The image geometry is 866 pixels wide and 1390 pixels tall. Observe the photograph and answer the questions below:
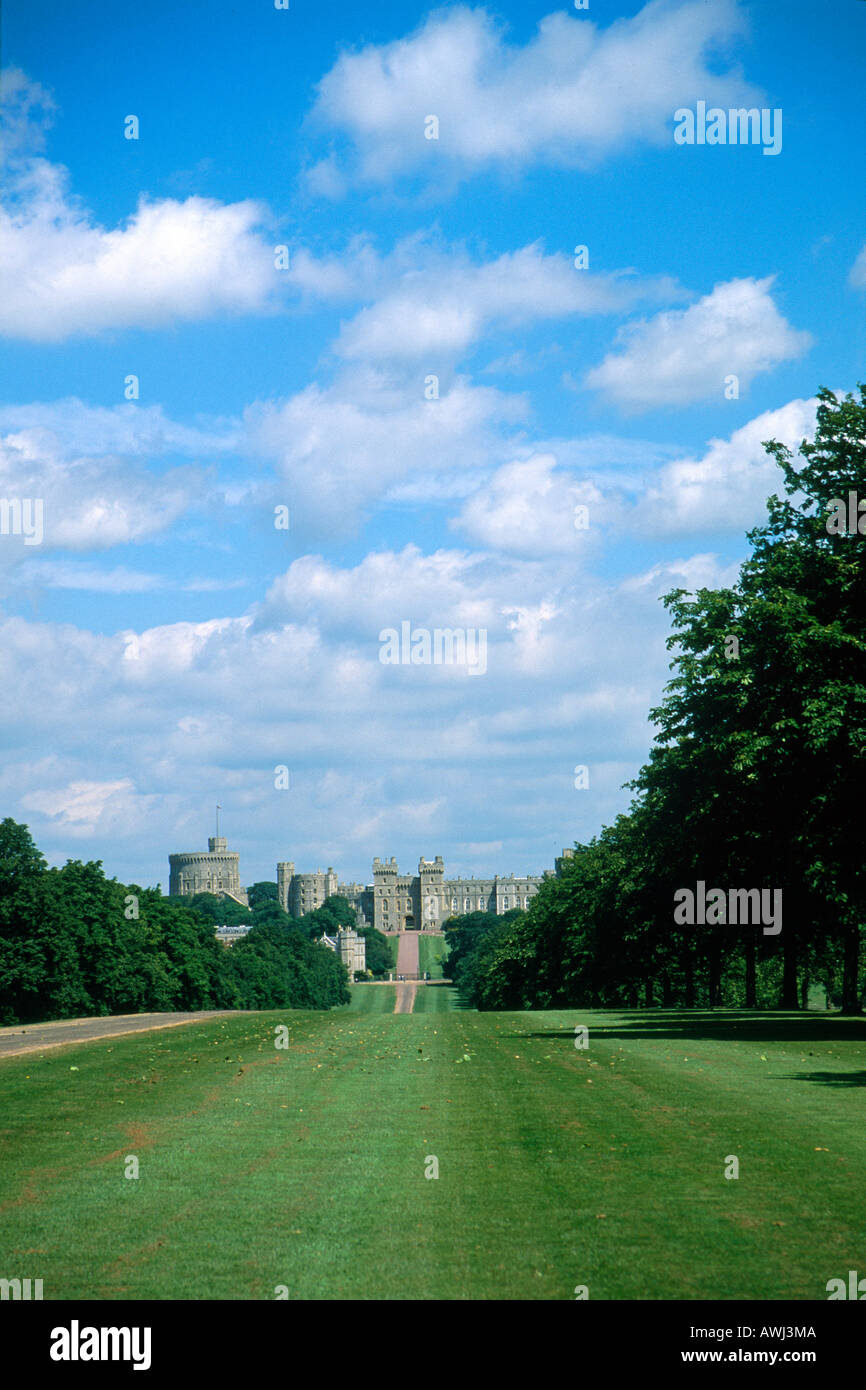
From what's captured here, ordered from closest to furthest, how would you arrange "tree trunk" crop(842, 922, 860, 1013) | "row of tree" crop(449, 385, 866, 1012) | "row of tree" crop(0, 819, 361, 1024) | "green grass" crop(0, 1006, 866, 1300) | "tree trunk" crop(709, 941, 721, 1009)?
1. "green grass" crop(0, 1006, 866, 1300)
2. "row of tree" crop(449, 385, 866, 1012)
3. "tree trunk" crop(842, 922, 860, 1013)
4. "tree trunk" crop(709, 941, 721, 1009)
5. "row of tree" crop(0, 819, 361, 1024)

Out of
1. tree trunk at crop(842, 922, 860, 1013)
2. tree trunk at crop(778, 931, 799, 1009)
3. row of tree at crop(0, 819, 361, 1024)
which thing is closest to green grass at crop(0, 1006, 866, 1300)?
tree trunk at crop(842, 922, 860, 1013)

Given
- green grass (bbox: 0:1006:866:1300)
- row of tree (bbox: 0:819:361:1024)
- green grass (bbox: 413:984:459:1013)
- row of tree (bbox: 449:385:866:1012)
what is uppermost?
row of tree (bbox: 449:385:866:1012)

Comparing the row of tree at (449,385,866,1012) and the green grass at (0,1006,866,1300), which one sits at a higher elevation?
the row of tree at (449,385,866,1012)

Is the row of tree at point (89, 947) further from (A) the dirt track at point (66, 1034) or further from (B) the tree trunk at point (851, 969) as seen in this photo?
(B) the tree trunk at point (851, 969)

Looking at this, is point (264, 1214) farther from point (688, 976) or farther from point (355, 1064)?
point (688, 976)

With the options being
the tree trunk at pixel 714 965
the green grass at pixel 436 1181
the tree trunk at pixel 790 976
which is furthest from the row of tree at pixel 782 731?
the green grass at pixel 436 1181

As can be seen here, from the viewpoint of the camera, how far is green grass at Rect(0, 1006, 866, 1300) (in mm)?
10469

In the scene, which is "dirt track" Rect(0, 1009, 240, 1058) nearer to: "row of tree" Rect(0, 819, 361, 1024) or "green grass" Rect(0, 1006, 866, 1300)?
"green grass" Rect(0, 1006, 866, 1300)

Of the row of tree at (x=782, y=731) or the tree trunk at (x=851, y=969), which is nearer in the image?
the row of tree at (x=782, y=731)

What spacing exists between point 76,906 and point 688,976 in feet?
138

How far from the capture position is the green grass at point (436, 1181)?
412 inches

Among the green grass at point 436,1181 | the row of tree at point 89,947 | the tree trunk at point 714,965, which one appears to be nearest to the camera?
the green grass at point 436,1181

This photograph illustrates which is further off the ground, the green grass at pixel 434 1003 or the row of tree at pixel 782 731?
the row of tree at pixel 782 731
